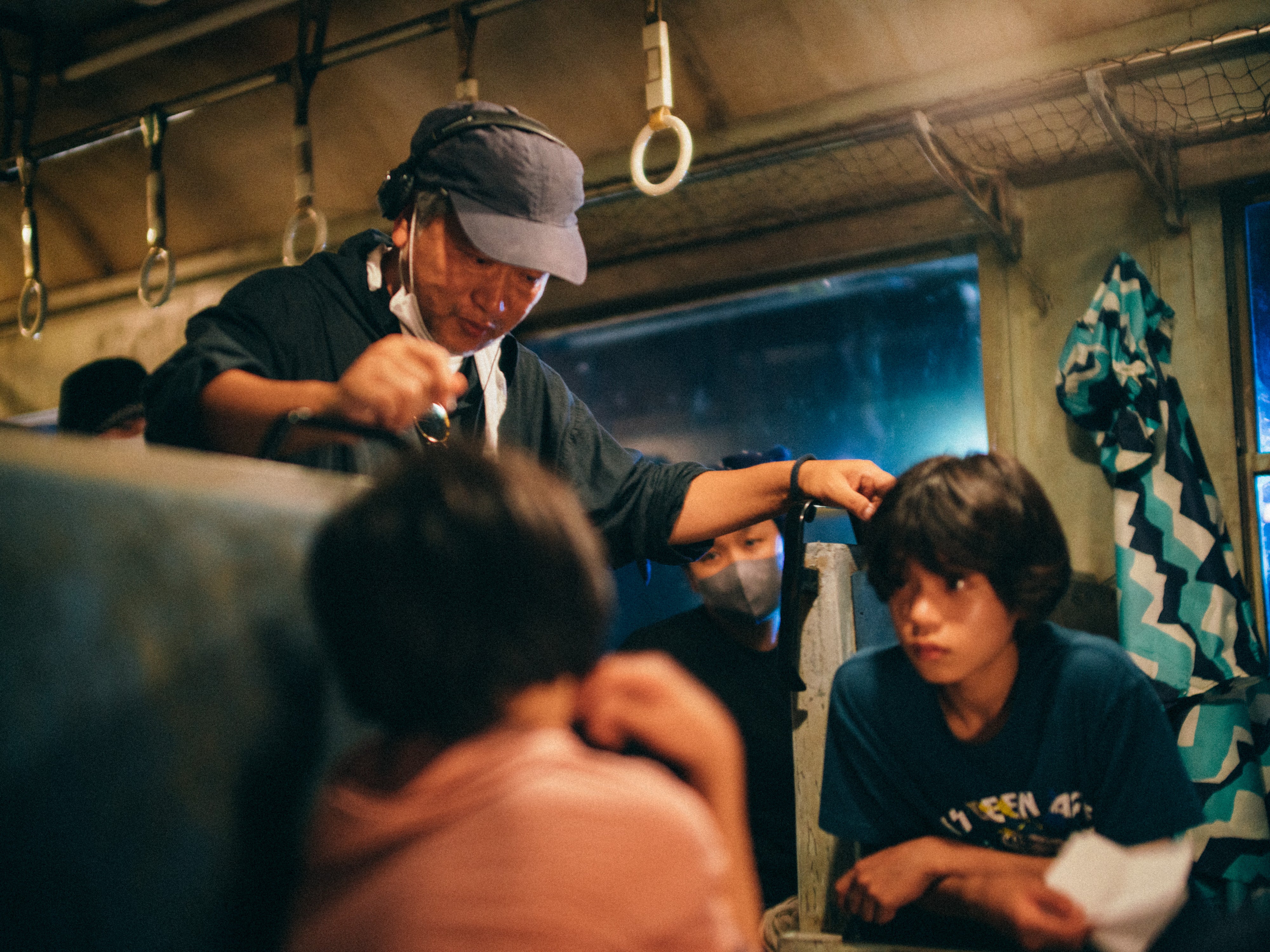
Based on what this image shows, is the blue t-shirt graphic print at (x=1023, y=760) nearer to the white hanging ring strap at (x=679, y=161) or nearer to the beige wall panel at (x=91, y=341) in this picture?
the white hanging ring strap at (x=679, y=161)

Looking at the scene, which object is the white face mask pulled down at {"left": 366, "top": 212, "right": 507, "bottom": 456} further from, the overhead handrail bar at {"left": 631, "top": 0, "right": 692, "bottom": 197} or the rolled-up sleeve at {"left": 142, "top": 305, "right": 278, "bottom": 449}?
the overhead handrail bar at {"left": 631, "top": 0, "right": 692, "bottom": 197}

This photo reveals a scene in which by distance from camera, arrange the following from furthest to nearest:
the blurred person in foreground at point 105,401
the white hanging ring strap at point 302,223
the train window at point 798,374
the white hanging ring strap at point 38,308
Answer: the blurred person in foreground at point 105,401 → the train window at point 798,374 → the white hanging ring strap at point 38,308 → the white hanging ring strap at point 302,223

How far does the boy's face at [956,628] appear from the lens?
134 centimetres

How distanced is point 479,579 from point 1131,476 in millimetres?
2264

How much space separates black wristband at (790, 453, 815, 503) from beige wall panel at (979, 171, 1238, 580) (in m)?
1.44

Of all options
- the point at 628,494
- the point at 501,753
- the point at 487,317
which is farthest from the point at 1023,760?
the point at 487,317

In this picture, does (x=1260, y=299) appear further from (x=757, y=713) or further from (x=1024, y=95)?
(x=757, y=713)

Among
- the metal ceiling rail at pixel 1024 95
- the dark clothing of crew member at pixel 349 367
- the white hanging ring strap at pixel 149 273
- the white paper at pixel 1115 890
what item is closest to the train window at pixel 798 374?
the metal ceiling rail at pixel 1024 95

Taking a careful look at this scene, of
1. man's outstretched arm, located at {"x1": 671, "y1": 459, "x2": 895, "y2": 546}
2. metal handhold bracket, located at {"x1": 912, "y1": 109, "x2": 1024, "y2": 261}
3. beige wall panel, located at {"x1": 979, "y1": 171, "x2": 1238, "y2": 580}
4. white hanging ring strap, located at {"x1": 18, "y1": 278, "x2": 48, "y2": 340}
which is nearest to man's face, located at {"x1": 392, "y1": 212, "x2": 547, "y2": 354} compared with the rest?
man's outstretched arm, located at {"x1": 671, "y1": 459, "x2": 895, "y2": 546}

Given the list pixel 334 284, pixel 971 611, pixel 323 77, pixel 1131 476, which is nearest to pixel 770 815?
pixel 971 611

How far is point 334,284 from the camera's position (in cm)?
170

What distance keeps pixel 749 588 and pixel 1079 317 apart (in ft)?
4.25

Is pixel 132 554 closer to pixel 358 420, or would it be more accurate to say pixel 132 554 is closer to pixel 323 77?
pixel 358 420

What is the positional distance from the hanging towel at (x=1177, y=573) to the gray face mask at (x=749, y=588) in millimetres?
888
